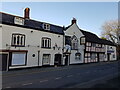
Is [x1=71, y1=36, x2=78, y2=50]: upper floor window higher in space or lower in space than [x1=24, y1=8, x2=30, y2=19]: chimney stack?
lower

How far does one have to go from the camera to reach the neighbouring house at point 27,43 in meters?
15.5

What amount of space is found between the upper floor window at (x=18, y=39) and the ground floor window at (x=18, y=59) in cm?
145

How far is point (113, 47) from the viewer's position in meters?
40.7

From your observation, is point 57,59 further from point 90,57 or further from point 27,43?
point 90,57

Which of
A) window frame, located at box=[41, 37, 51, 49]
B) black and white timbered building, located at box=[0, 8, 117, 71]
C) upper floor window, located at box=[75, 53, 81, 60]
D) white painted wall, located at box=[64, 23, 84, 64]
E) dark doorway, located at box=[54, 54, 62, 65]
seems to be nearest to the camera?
black and white timbered building, located at box=[0, 8, 117, 71]

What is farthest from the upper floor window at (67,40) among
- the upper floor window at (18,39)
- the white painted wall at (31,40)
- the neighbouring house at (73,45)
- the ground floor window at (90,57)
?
the upper floor window at (18,39)

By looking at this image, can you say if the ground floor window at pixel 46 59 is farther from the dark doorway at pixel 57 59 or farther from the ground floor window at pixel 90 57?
the ground floor window at pixel 90 57

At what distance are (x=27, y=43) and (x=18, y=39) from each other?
1.47 metres

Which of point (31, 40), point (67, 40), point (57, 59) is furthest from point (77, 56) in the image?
point (31, 40)

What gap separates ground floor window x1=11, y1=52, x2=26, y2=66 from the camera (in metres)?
16.1

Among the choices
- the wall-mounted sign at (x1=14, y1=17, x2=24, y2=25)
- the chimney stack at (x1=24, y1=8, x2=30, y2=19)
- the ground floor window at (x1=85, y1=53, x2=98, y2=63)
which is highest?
the chimney stack at (x1=24, y1=8, x2=30, y2=19)

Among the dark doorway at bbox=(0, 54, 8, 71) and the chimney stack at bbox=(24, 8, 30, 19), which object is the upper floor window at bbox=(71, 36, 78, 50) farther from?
the dark doorway at bbox=(0, 54, 8, 71)

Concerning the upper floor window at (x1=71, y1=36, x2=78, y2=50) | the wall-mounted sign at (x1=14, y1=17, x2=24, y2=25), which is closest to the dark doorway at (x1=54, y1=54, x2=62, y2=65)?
the upper floor window at (x1=71, y1=36, x2=78, y2=50)

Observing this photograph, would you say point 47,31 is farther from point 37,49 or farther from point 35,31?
point 37,49
